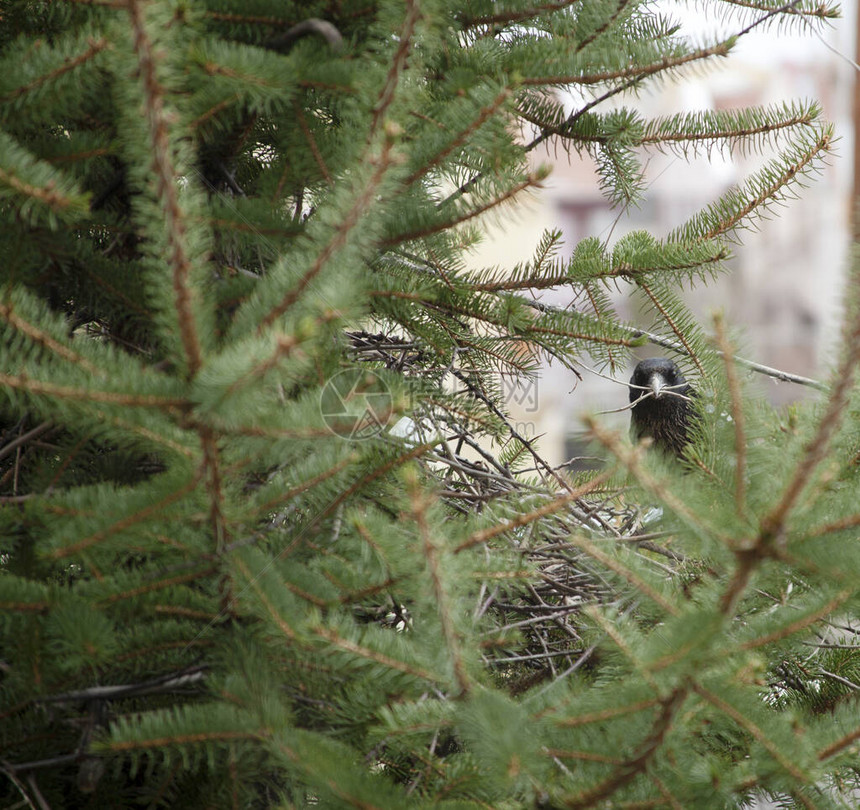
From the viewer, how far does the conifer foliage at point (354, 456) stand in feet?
1.71

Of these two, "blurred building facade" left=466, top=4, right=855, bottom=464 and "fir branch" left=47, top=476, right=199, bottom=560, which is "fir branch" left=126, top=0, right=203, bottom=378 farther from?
"blurred building facade" left=466, top=4, right=855, bottom=464

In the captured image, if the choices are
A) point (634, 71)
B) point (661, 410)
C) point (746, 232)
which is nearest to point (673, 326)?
point (746, 232)

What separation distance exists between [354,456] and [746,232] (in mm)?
665

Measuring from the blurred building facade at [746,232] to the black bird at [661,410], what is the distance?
0.17ft

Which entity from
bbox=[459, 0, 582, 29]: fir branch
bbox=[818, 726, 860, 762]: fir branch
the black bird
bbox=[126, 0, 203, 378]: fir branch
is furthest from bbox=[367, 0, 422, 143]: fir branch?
the black bird

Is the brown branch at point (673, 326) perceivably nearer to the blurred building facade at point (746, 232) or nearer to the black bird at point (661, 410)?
the blurred building facade at point (746, 232)

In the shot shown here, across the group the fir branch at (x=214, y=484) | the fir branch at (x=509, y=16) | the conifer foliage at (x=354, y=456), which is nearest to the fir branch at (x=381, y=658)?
the conifer foliage at (x=354, y=456)

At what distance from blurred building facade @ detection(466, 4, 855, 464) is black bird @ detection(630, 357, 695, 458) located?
0.05 metres

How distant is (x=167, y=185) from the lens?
0.49 metres

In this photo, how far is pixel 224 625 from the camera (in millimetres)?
659

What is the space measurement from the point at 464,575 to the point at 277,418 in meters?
0.16

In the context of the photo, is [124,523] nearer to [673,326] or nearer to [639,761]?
[639,761]

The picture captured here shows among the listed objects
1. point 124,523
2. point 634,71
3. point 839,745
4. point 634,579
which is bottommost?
point 839,745

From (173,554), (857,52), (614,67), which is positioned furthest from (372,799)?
(857,52)
